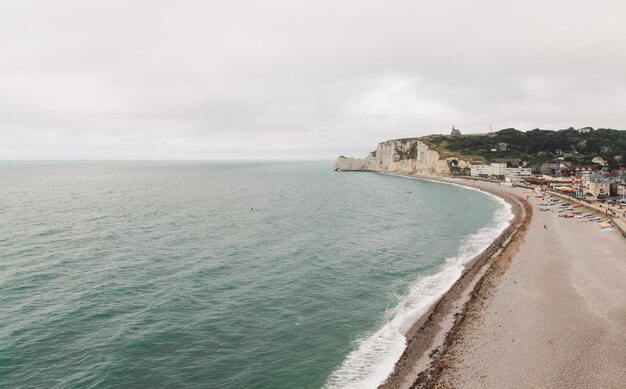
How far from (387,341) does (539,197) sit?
97.9 metres

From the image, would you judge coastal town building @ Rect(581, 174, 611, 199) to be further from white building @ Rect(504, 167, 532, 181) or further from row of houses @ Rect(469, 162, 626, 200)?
white building @ Rect(504, 167, 532, 181)

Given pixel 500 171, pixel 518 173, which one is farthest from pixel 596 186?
pixel 500 171

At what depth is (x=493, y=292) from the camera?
36.0 metres

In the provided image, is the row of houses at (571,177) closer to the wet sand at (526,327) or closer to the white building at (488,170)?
the white building at (488,170)

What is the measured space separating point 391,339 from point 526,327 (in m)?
10.5

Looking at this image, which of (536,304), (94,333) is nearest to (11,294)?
(94,333)

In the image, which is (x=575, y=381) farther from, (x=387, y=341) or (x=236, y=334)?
(x=236, y=334)

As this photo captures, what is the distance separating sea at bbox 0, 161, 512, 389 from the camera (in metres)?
24.2

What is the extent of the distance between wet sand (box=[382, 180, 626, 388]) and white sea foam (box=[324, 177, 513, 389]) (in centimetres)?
86

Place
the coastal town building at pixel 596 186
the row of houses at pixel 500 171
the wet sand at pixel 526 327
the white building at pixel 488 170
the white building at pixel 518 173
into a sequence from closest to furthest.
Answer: the wet sand at pixel 526 327 → the coastal town building at pixel 596 186 → the white building at pixel 518 173 → the row of houses at pixel 500 171 → the white building at pixel 488 170

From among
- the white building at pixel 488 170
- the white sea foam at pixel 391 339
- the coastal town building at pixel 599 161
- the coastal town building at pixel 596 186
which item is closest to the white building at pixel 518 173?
the white building at pixel 488 170

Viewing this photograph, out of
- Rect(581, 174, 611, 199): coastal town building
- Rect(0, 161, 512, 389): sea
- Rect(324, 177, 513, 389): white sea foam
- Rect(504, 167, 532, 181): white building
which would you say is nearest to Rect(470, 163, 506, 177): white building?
Rect(504, 167, 532, 181): white building

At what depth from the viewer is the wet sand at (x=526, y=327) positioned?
892 inches

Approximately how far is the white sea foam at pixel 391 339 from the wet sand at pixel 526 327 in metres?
0.86
